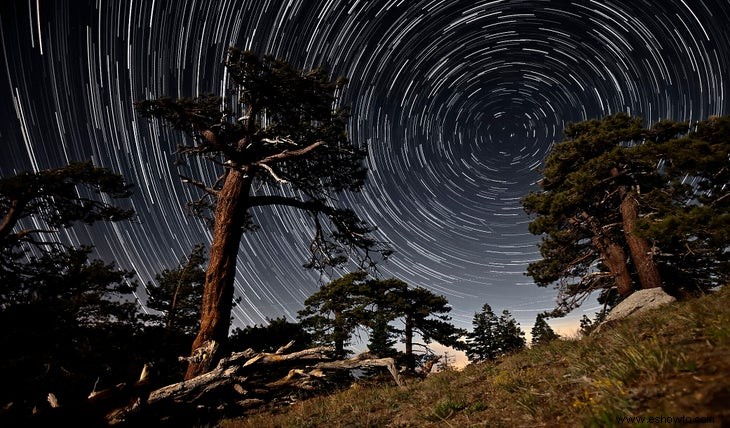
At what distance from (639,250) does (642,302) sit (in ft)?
10.2

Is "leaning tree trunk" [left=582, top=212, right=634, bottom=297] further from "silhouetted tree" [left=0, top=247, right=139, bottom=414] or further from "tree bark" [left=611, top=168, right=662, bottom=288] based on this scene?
"silhouetted tree" [left=0, top=247, right=139, bottom=414]

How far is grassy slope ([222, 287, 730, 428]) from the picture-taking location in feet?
7.31

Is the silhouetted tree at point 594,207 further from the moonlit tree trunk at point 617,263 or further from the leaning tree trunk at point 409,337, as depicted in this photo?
the leaning tree trunk at point 409,337

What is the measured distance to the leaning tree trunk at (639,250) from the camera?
41.4 ft

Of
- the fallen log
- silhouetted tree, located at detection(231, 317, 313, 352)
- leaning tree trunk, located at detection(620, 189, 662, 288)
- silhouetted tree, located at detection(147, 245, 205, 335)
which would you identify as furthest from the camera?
silhouetted tree, located at detection(147, 245, 205, 335)

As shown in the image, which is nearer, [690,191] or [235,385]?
[235,385]

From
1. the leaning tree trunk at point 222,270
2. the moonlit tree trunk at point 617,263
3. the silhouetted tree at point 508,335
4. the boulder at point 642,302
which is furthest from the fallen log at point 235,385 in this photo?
the silhouetted tree at point 508,335

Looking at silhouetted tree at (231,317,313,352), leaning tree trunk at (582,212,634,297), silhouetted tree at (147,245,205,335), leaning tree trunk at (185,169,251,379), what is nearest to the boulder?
leaning tree trunk at (582,212,634,297)

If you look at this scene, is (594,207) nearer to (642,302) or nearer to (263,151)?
(642,302)

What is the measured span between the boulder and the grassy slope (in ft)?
20.1

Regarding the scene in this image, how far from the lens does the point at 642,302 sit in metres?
11.1

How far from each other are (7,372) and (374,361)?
29.4 ft

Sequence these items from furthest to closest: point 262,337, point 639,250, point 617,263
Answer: point 262,337
point 617,263
point 639,250

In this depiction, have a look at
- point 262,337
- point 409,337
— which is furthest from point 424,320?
point 262,337
